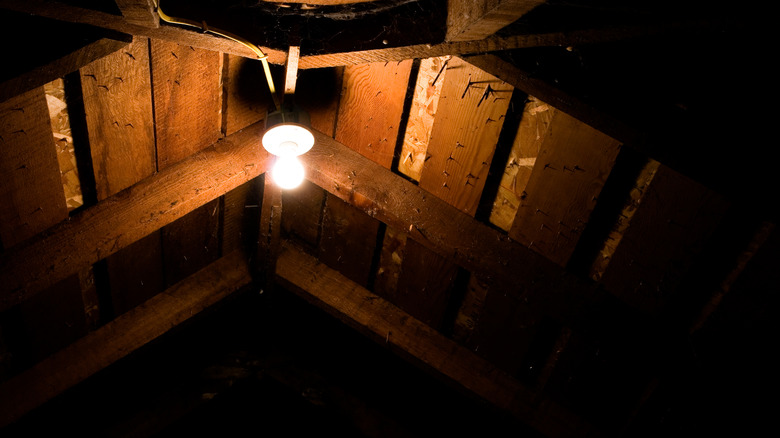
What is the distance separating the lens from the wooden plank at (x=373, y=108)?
2.72 meters

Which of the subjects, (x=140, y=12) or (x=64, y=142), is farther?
(x=64, y=142)

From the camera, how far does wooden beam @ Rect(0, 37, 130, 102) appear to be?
1.97 metres

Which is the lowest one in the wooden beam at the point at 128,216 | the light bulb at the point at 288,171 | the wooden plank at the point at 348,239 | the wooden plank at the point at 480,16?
the wooden plank at the point at 348,239

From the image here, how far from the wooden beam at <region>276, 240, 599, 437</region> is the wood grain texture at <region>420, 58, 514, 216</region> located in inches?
40.2

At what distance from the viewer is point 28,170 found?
8.18 ft

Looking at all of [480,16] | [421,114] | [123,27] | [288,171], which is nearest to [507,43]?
[480,16]

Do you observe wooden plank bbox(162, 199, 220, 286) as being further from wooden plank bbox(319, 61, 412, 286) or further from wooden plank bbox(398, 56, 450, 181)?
wooden plank bbox(398, 56, 450, 181)

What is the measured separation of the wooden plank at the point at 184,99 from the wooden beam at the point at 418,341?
114cm

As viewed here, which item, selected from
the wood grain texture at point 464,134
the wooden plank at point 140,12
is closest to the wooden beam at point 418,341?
the wood grain texture at point 464,134

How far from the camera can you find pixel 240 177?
2.73 m

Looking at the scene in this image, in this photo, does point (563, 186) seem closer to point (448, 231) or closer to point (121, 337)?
point (448, 231)

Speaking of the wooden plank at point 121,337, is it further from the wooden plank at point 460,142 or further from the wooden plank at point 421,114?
the wooden plank at point 421,114

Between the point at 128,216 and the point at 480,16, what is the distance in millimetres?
2096

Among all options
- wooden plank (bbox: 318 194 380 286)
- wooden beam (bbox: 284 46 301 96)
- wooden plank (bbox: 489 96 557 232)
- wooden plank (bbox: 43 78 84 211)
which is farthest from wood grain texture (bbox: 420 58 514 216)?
wooden plank (bbox: 43 78 84 211)
